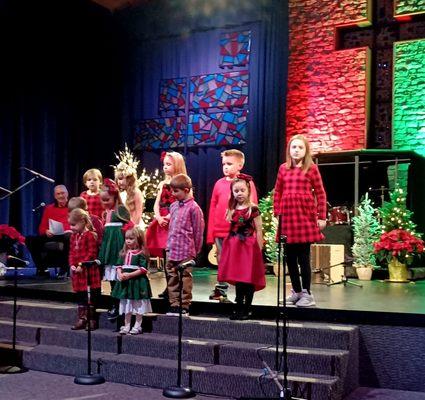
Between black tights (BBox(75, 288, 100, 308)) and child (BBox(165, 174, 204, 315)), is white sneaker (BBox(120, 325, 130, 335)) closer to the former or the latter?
child (BBox(165, 174, 204, 315))

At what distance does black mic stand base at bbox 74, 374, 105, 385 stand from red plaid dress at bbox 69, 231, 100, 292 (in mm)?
909

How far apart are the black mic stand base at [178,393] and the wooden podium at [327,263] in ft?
11.4

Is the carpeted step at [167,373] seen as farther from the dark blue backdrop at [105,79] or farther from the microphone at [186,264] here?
the dark blue backdrop at [105,79]

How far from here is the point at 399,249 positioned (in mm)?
7824

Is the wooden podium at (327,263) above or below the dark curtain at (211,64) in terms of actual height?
below

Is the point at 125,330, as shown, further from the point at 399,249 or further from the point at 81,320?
the point at 399,249

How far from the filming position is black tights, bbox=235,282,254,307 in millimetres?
4891

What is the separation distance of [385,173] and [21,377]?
655 cm

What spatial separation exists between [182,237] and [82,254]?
91 cm

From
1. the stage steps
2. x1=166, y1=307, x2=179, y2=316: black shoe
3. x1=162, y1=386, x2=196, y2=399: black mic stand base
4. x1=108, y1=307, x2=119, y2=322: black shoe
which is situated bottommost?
x1=162, y1=386, x2=196, y2=399: black mic stand base

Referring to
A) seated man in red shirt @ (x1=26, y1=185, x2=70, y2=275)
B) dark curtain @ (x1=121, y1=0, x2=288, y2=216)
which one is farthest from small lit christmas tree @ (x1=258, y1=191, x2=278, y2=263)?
seated man in red shirt @ (x1=26, y1=185, x2=70, y2=275)

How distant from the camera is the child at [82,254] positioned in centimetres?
534

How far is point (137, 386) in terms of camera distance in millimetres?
4633

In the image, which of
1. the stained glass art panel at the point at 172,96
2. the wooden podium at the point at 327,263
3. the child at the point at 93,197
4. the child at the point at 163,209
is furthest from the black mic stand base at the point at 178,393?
the stained glass art panel at the point at 172,96
